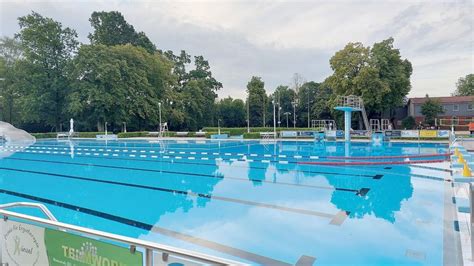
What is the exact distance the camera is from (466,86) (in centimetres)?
4528

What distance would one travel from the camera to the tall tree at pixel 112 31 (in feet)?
118

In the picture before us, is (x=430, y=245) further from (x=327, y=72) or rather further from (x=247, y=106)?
(x=247, y=106)

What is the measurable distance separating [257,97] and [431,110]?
2024 cm

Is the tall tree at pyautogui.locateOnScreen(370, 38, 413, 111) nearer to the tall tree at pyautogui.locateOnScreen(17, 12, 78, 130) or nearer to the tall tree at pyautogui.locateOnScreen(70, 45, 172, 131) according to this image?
the tall tree at pyautogui.locateOnScreen(70, 45, 172, 131)

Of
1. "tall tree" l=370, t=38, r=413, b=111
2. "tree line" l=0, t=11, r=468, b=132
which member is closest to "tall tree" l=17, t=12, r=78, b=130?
"tree line" l=0, t=11, r=468, b=132

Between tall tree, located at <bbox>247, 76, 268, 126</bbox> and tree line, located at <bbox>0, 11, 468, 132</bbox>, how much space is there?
0.98 ft

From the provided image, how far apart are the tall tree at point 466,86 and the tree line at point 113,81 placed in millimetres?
18444

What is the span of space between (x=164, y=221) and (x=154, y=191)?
2505 millimetres

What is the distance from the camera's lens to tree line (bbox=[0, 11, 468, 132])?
2869 cm

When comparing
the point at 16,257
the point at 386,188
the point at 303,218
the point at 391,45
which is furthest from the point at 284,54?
the point at 16,257

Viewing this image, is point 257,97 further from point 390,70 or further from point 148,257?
point 148,257

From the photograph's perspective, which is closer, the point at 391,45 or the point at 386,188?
the point at 386,188

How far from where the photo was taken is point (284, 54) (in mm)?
26719

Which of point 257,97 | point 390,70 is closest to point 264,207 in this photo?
point 390,70
